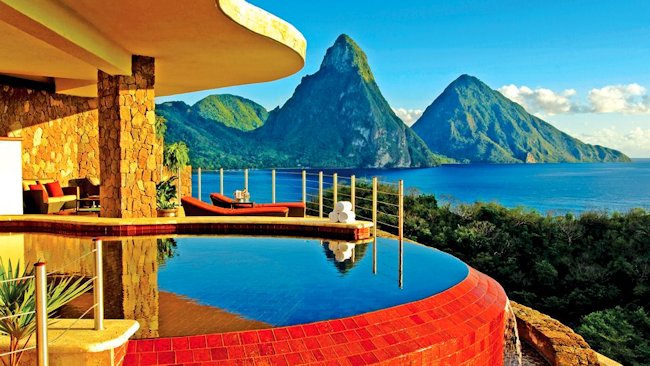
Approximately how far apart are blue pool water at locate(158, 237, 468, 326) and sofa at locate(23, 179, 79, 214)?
4681 mm

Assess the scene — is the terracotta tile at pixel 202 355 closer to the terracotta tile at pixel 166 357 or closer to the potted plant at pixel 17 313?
the terracotta tile at pixel 166 357

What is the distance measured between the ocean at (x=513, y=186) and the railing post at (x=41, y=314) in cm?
4812

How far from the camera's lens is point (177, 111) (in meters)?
69.1

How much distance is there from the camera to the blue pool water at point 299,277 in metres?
4.48

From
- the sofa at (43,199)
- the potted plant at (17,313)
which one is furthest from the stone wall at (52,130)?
the potted plant at (17,313)

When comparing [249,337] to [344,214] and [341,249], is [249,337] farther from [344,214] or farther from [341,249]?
[344,214]

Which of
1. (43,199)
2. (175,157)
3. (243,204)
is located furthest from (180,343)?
(175,157)

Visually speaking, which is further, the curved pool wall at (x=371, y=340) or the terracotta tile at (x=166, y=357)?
the curved pool wall at (x=371, y=340)

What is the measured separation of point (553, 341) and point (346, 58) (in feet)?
356

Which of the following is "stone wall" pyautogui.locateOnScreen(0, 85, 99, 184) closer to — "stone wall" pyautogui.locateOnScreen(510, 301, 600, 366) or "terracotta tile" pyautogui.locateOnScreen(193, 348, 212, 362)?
"terracotta tile" pyautogui.locateOnScreen(193, 348, 212, 362)

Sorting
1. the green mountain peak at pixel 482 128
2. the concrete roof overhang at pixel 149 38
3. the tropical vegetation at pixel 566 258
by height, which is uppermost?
the green mountain peak at pixel 482 128

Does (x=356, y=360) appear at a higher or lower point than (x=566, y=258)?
higher

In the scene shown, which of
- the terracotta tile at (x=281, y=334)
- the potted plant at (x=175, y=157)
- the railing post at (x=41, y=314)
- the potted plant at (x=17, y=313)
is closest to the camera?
the railing post at (x=41, y=314)

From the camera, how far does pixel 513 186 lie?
78250 millimetres
